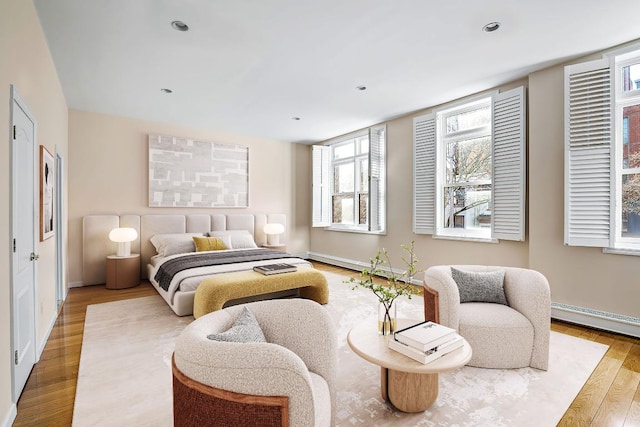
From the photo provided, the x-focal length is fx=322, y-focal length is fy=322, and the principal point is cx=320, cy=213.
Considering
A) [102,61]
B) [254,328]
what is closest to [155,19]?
[102,61]

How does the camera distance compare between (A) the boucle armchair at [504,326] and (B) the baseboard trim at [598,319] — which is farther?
(B) the baseboard trim at [598,319]

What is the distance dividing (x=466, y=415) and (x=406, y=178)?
3821 millimetres

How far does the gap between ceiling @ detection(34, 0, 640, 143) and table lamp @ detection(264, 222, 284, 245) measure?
8.33 ft

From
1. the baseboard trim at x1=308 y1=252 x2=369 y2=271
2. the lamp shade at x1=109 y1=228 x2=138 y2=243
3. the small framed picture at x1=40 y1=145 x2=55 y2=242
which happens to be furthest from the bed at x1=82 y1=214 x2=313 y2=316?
the baseboard trim at x1=308 y1=252 x2=369 y2=271

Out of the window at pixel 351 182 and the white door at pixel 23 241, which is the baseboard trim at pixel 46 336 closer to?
the white door at pixel 23 241

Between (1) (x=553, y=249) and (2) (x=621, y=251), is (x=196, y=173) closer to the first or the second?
(1) (x=553, y=249)

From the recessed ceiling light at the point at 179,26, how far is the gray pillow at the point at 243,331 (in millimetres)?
2446

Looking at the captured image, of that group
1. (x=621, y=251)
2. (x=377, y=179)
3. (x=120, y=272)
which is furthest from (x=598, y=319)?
(x=120, y=272)

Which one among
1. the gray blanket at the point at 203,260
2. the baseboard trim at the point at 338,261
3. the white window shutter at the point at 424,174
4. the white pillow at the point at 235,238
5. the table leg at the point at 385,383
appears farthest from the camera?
the baseboard trim at the point at 338,261

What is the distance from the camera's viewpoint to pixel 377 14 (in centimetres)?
256

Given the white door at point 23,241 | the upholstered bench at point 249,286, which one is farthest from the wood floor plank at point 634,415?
the white door at point 23,241

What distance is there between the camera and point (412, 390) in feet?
6.18

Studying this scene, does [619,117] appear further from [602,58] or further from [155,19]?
[155,19]

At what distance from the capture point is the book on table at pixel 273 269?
3746 millimetres
